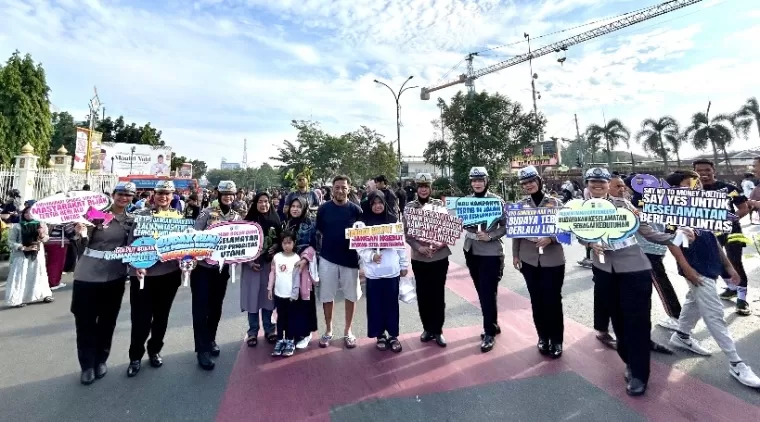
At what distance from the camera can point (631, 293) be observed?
9.46 ft

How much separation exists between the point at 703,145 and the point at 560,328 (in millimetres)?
35448

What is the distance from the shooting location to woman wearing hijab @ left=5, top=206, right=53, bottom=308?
17.1 ft

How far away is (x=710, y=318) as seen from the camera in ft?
10.1

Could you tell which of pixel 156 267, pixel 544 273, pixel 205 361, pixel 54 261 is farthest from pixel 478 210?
pixel 54 261

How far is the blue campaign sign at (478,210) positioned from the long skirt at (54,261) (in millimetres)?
6667

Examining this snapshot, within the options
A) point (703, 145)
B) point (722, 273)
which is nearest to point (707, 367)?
point (722, 273)

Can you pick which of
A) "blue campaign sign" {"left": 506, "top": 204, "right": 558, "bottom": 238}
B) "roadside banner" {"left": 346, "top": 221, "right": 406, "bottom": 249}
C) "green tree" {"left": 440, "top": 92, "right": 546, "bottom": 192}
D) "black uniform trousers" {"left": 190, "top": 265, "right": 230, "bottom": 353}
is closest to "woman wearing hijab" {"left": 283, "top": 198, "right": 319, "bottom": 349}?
"roadside banner" {"left": 346, "top": 221, "right": 406, "bottom": 249}

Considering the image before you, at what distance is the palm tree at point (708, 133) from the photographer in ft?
91.4

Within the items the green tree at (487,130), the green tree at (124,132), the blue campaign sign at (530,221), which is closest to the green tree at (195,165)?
the green tree at (124,132)

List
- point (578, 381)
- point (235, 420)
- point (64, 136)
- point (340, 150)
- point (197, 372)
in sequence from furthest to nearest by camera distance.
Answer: point (64, 136)
point (340, 150)
point (197, 372)
point (578, 381)
point (235, 420)

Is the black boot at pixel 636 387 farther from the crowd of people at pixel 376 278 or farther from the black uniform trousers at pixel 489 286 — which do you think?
the black uniform trousers at pixel 489 286

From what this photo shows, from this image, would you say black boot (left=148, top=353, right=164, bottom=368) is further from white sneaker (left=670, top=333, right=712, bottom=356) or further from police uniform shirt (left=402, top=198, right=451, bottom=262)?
white sneaker (left=670, top=333, right=712, bottom=356)

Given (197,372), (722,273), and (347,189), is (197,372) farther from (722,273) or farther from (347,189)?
(722,273)

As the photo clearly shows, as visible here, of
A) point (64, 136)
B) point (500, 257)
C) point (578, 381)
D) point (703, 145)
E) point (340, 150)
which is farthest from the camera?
point (64, 136)
